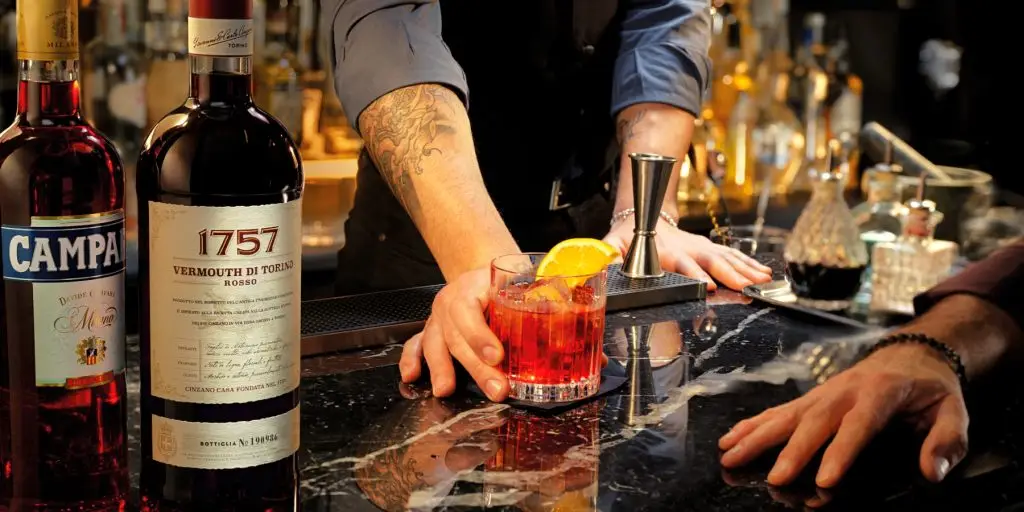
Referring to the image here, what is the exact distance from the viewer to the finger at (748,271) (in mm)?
1700

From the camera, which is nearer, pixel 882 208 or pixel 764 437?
pixel 764 437

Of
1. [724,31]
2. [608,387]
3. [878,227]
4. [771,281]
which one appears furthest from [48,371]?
[724,31]

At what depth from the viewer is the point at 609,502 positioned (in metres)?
0.89

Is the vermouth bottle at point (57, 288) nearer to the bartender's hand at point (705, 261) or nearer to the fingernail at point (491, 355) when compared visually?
the fingernail at point (491, 355)

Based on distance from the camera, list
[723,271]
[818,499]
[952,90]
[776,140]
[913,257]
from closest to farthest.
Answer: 1. [818,499]
2. [723,271]
3. [913,257]
4. [776,140]
5. [952,90]

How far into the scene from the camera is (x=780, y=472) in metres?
0.95

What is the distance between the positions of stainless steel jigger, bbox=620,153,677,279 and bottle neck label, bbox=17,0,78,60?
872mm

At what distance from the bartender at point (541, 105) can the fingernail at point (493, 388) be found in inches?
18.3

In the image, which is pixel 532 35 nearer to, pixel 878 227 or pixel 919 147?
pixel 878 227

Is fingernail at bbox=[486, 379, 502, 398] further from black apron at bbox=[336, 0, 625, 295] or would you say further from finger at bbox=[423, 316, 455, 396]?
black apron at bbox=[336, 0, 625, 295]

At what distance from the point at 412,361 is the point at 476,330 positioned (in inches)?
3.7

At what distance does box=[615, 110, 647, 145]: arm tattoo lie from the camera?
205cm

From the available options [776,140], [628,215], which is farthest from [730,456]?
[776,140]

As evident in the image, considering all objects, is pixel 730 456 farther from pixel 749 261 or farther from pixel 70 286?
pixel 749 261
